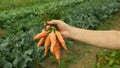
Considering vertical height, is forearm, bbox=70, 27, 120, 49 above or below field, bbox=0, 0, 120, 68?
above

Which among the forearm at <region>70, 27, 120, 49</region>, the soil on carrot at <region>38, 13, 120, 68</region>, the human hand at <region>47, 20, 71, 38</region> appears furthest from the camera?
the soil on carrot at <region>38, 13, 120, 68</region>

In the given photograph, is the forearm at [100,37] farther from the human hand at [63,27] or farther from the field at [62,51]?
the field at [62,51]

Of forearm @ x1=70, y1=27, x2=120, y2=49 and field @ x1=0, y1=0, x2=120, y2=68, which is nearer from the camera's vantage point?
forearm @ x1=70, y1=27, x2=120, y2=49

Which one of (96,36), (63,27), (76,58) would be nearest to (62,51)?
(76,58)

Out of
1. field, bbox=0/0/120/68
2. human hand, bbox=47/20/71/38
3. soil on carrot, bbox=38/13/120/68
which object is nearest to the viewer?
human hand, bbox=47/20/71/38

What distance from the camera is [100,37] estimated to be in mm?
3264

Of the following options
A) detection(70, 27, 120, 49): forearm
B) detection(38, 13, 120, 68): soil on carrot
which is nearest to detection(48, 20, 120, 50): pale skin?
detection(70, 27, 120, 49): forearm

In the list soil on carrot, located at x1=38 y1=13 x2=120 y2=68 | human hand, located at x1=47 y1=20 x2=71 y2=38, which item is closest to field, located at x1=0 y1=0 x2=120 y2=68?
soil on carrot, located at x1=38 y1=13 x2=120 y2=68

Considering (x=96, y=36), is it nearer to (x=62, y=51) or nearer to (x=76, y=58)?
(x=76, y=58)

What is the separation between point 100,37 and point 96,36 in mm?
47

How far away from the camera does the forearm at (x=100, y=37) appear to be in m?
3.19

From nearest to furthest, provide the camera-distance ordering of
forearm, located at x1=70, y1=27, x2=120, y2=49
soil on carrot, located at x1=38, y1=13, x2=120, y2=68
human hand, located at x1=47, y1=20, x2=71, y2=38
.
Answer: forearm, located at x1=70, y1=27, x2=120, y2=49 → human hand, located at x1=47, y1=20, x2=71, y2=38 → soil on carrot, located at x1=38, y1=13, x2=120, y2=68

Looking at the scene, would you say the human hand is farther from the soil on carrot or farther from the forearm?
the soil on carrot

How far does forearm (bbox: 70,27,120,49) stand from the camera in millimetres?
3191
